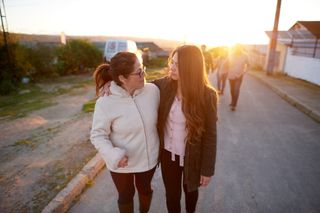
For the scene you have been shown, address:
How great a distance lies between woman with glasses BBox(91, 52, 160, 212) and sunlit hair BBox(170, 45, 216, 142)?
1.15 feet

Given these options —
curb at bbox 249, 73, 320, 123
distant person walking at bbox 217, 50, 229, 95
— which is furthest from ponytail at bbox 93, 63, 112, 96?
distant person walking at bbox 217, 50, 229, 95

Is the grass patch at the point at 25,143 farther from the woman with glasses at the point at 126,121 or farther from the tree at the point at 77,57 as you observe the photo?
the tree at the point at 77,57

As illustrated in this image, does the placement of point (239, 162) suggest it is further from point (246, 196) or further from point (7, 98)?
point (7, 98)

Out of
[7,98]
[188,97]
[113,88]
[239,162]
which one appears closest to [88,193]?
[113,88]

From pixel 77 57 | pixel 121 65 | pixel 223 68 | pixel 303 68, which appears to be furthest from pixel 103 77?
pixel 77 57

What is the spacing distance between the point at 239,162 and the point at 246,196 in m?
0.96

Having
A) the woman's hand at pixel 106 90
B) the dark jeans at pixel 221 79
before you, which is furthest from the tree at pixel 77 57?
the woman's hand at pixel 106 90

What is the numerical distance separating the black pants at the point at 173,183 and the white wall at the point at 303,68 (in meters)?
12.8

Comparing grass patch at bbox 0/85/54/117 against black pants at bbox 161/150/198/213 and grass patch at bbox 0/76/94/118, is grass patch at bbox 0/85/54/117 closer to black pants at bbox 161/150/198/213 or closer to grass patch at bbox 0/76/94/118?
grass patch at bbox 0/76/94/118

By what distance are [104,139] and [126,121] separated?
250 millimetres

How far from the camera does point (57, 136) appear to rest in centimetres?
504

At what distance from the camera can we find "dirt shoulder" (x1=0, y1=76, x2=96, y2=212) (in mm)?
2963

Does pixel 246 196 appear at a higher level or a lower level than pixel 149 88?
lower

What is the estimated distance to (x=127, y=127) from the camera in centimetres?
204
